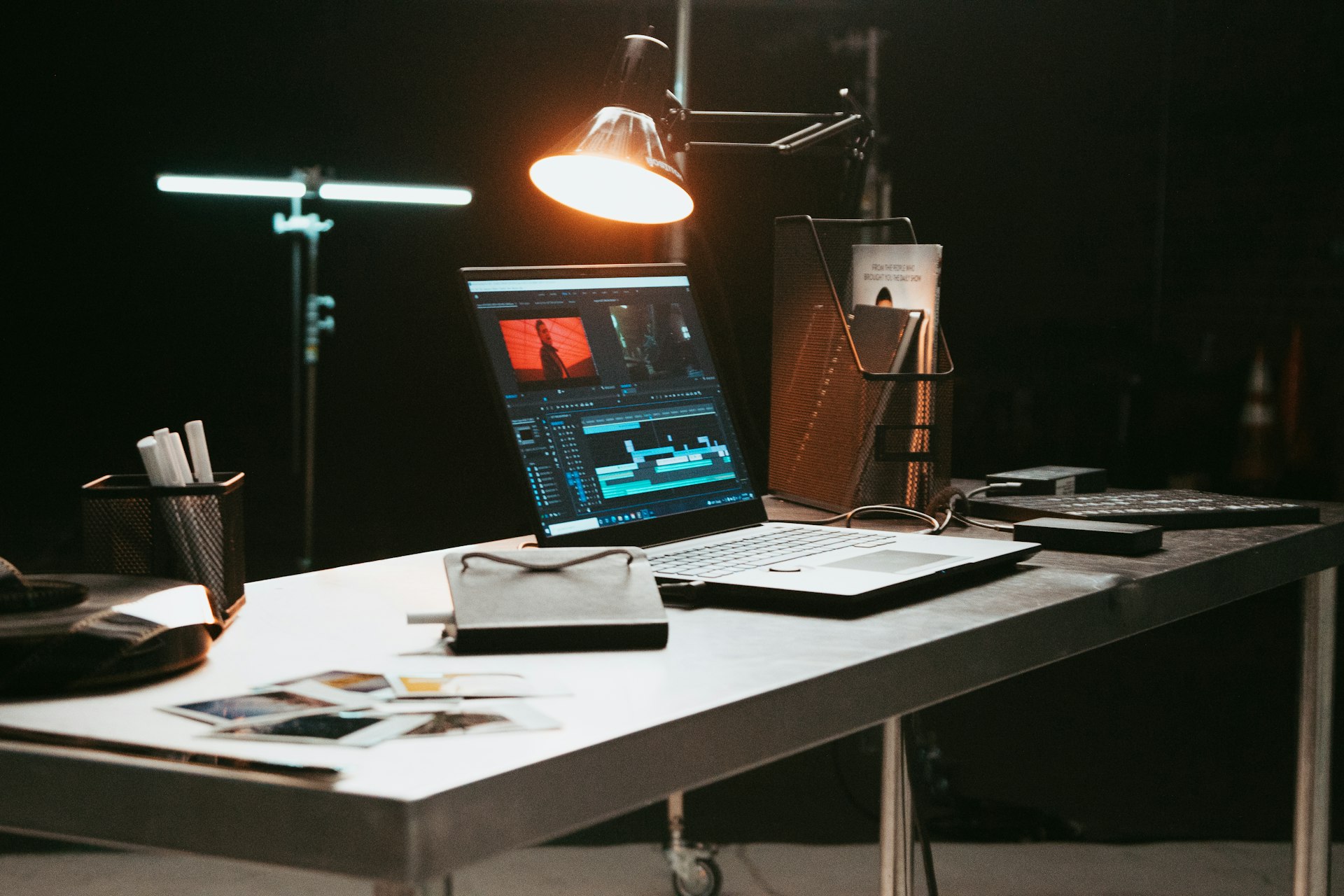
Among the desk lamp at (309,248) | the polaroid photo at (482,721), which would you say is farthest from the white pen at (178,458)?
the desk lamp at (309,248)

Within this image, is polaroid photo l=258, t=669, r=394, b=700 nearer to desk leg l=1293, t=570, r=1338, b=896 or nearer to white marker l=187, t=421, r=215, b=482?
white marker l=187, t=421, r=215, b=482

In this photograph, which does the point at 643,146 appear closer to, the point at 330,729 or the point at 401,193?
the point at 330,729

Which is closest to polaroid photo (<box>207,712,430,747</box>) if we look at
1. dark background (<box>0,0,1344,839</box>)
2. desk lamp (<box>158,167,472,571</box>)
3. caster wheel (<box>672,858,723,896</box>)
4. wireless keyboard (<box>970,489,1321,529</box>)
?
wireless keyboard (<box>970,489,1321,529</box>)

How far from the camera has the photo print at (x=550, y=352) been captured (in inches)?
44.3

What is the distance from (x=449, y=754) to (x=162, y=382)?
107 inches

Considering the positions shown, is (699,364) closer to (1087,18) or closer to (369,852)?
(369,852)

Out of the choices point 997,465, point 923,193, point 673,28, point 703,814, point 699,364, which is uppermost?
point 673,28

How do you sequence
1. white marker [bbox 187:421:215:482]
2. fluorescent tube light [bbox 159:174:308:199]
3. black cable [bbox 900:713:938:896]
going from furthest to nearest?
fluorescent tube light [bbox 159:174:308:199] < black cable [bbox 900:713:938:896] < white marker [bbox 187:421:215:482]

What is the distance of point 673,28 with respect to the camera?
291 cm

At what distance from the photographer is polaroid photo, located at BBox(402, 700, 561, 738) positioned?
24.6 inches

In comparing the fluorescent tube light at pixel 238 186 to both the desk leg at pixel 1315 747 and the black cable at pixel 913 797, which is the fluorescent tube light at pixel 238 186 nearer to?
the black cable at pixel 913 797

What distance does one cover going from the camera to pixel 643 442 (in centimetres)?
120

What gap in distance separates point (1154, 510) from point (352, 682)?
0.95 meters

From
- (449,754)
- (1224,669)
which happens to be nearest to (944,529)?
(449,754)
